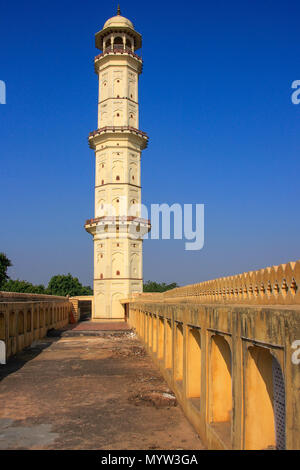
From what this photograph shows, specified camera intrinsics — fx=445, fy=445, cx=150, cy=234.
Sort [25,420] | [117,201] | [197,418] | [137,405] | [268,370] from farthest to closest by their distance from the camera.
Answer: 1. [117,201]
2. [137,405]
3. [25,420]
4. [197,418]
5. [268,370]

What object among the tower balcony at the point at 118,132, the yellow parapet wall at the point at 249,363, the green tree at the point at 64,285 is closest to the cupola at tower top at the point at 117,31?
the tower balcony at the point at 118,132

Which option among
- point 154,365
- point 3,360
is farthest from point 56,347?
point 154,365

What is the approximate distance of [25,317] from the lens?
25.0 m

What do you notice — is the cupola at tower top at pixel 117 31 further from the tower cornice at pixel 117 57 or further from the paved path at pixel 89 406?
the paved path at pixel 89 406

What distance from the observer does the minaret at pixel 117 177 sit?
44469 mm

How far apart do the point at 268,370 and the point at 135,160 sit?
136ft

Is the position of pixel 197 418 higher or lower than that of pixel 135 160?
lower

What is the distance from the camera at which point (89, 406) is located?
11.6 metres

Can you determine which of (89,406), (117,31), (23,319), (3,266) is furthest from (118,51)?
(89,406)

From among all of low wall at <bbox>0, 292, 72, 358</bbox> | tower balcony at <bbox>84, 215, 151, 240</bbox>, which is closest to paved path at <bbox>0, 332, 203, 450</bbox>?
low wall at <bbox>0, 292, 72, 358</bbox>

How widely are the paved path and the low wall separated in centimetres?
161

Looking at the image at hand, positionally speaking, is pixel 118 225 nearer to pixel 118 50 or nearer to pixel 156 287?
pixel 118 50

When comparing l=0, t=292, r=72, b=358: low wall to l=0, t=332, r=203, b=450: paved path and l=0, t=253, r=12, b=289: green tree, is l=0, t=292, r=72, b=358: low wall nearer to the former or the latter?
l=0, t=332, r=203, b=450: paved path
